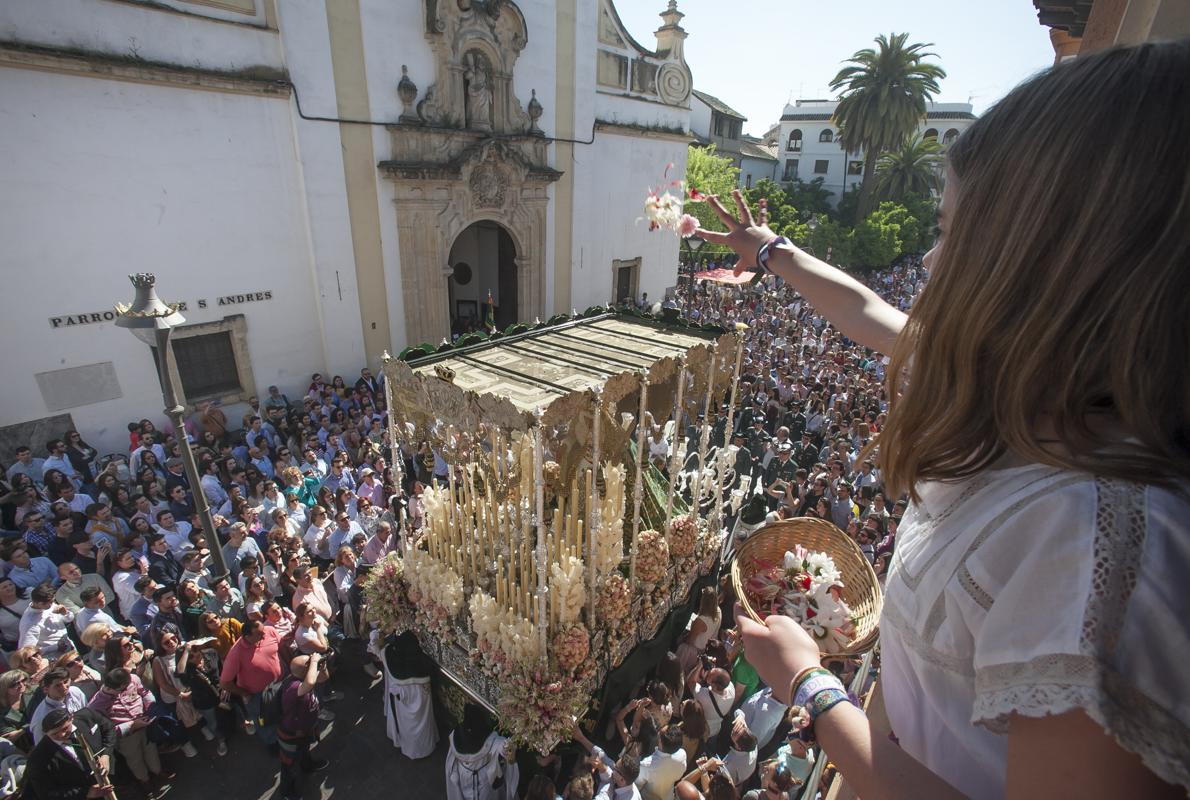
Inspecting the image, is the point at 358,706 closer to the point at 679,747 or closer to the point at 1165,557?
the point at 679,747

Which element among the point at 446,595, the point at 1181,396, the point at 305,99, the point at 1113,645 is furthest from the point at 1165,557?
the point at 305,99

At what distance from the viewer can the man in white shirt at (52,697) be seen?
4312 millimetres

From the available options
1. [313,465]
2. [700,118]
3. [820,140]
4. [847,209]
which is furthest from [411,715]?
[820,140]

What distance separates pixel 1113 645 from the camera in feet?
2.65

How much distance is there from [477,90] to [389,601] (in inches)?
497

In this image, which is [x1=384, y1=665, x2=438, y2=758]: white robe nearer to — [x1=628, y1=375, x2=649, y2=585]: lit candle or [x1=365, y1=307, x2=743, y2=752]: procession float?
[x1=365, y1=307, x2=743, y2=752]: procession float

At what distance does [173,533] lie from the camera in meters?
6.93

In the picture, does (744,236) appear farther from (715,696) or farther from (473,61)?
(473,61)

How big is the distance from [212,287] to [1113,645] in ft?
43.4

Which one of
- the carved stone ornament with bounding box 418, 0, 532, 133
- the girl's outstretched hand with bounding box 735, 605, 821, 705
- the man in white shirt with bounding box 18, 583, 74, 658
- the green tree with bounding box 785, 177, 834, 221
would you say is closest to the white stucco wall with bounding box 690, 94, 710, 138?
the green tree with bounding box 785, 177, 834, 221

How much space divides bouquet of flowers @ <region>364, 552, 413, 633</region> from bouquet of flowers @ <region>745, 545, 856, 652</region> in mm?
3547

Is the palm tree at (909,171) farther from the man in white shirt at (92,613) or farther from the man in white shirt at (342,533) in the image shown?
the man in white shirt at (92,613)

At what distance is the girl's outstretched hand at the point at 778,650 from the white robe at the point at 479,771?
12.6 feet

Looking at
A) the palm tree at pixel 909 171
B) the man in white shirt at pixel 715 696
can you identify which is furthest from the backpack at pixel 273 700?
the palm tree at pixel 909 171
